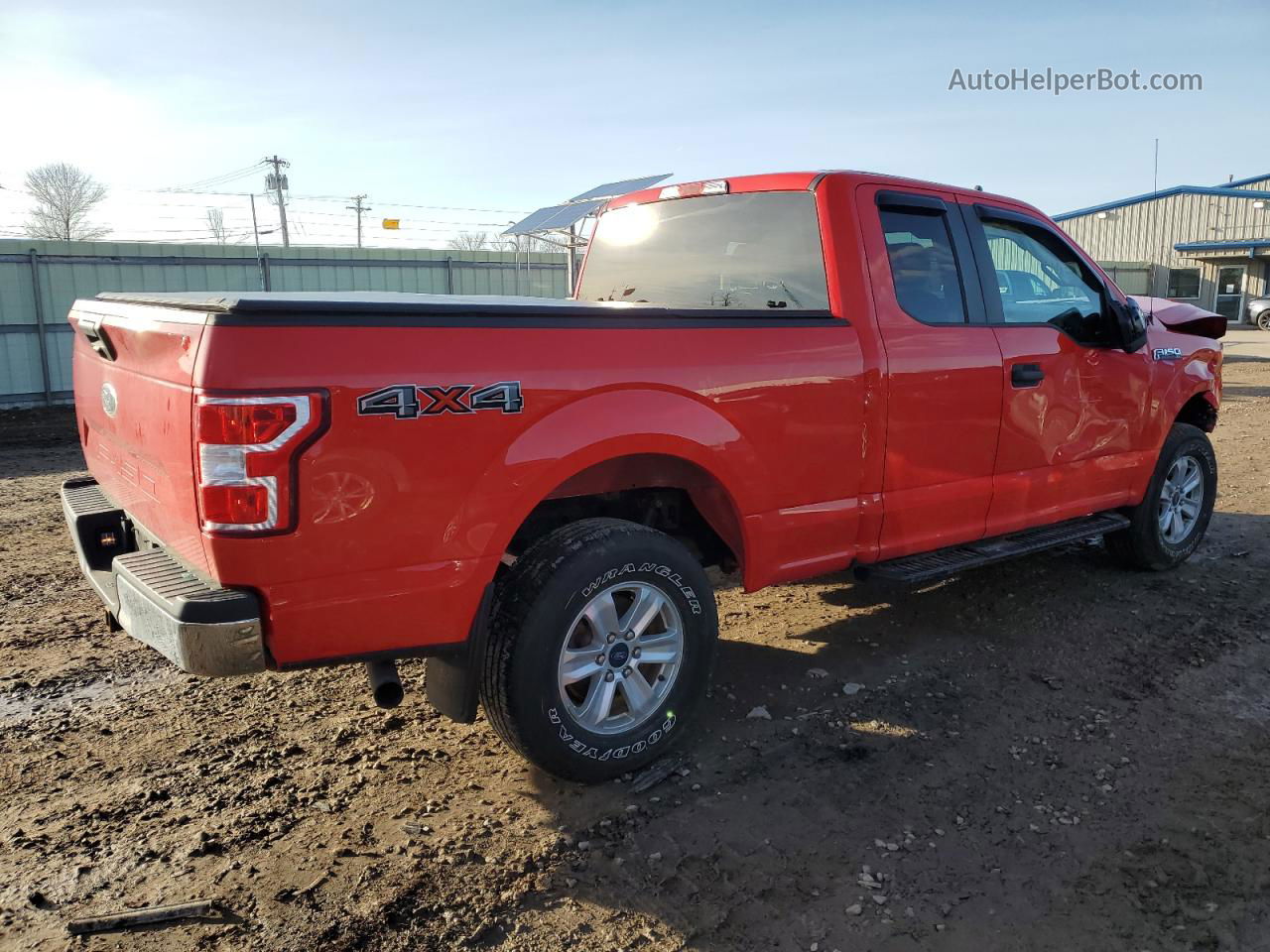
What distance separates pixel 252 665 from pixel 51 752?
4.73 ft

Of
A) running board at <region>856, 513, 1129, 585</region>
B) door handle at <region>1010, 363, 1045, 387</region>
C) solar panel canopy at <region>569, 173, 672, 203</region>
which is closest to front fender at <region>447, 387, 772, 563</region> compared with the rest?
running board at <region>856, 513, 1129, 585</region>

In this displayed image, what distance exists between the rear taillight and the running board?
2.51m

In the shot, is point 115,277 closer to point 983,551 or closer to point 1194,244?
point 983,551

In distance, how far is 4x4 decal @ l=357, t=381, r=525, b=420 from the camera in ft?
8.71

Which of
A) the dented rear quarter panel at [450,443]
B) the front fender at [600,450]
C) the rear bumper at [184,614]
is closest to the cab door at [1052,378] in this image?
the dented rear quarter panel at [450,443]

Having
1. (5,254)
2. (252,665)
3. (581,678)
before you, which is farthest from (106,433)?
(5,254)

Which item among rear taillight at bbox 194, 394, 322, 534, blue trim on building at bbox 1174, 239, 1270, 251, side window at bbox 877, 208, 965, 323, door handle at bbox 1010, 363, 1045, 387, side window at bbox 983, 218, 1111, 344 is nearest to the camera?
rear taillight at bbox 194, 394, 322, 534

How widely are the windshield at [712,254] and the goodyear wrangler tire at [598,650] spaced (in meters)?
1.34

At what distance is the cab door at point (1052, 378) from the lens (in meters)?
4.49

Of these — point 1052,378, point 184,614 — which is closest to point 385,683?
point 184,614

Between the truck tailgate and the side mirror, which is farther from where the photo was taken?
the side mirror

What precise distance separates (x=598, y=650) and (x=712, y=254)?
207cm

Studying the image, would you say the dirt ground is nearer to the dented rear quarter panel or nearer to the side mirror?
the dented rear quarter panel

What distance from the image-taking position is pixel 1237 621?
16.1ft
